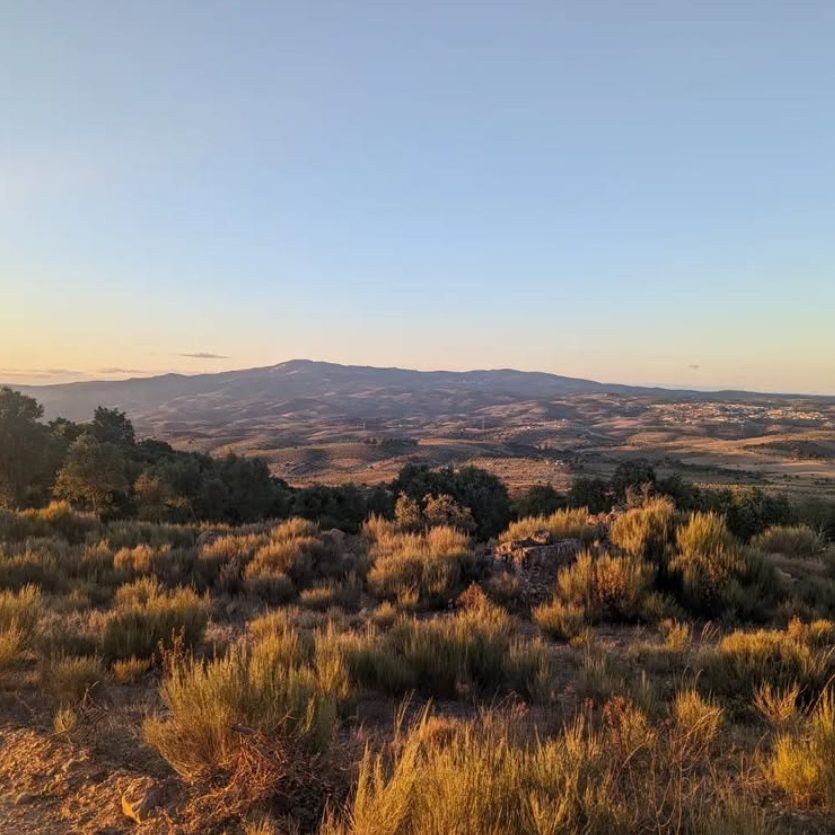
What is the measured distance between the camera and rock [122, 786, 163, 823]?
3469 millimetres

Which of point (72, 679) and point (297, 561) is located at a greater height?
point (72, 679)

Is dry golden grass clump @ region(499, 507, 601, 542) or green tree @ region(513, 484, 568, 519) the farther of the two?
green tree @ region(513, 484, 568, 519)

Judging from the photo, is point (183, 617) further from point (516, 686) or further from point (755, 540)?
point (755, 540)

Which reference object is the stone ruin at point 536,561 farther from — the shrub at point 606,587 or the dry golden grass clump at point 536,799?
the dry golden grass clump at point 536,799

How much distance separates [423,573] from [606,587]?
2.86 metres

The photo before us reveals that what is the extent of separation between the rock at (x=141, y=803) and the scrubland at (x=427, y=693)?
1 centimetres

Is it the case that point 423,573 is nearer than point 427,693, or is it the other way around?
point 427,693

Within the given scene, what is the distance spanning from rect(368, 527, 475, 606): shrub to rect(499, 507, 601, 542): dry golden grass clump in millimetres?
1482

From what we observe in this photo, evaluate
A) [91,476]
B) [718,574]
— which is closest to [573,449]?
[91,476]

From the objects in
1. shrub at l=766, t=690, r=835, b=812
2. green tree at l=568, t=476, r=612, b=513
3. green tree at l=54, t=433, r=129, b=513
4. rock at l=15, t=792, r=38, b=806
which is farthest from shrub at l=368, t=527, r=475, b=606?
green tree at l=54, t=433, r=129, b=513

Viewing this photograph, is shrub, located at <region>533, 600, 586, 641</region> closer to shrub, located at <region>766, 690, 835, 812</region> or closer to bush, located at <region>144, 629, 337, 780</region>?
shrub, located at <region>766, 690, 835, 812</region>

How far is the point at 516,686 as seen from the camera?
5625 mm

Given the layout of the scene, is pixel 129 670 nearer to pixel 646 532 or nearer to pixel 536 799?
pixel 536 799

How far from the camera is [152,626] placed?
6.61 metres
